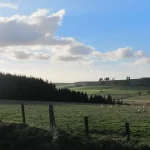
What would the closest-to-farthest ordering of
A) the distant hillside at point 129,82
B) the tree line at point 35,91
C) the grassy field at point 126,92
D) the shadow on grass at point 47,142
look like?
the shadow on grass at point 47,142 < the tree line at point 35,91 < the grassy field at point 126,92 < the distant hillside at point 129,82

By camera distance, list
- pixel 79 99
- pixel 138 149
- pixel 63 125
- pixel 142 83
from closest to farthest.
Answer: pixel 138 149, pixel 63 125, pixel 79 99, pixel 142 83

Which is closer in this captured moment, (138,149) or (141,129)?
(138,149)

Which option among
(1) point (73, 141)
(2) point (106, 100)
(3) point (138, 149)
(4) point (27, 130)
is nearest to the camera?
(3) point (138, 149)

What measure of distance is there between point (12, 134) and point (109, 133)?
4.08 meters

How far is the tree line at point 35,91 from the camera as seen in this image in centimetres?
6912

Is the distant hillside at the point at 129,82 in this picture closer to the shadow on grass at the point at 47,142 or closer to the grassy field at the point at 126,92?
the grassy field at the point at 126,92

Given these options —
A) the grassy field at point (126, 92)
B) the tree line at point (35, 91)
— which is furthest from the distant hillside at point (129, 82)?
the tree line at point (35, 91)

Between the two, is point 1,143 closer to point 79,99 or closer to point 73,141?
point 73,141

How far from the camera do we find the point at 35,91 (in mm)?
72750

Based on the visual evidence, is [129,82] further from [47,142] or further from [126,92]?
[47,142]

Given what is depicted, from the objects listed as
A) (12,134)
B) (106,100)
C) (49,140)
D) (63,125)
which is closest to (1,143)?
(12,134)

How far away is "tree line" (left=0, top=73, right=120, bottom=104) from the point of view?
2721 inches

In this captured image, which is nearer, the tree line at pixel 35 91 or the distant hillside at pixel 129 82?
the tree line at pixel 35 91

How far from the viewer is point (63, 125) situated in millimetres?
19000
